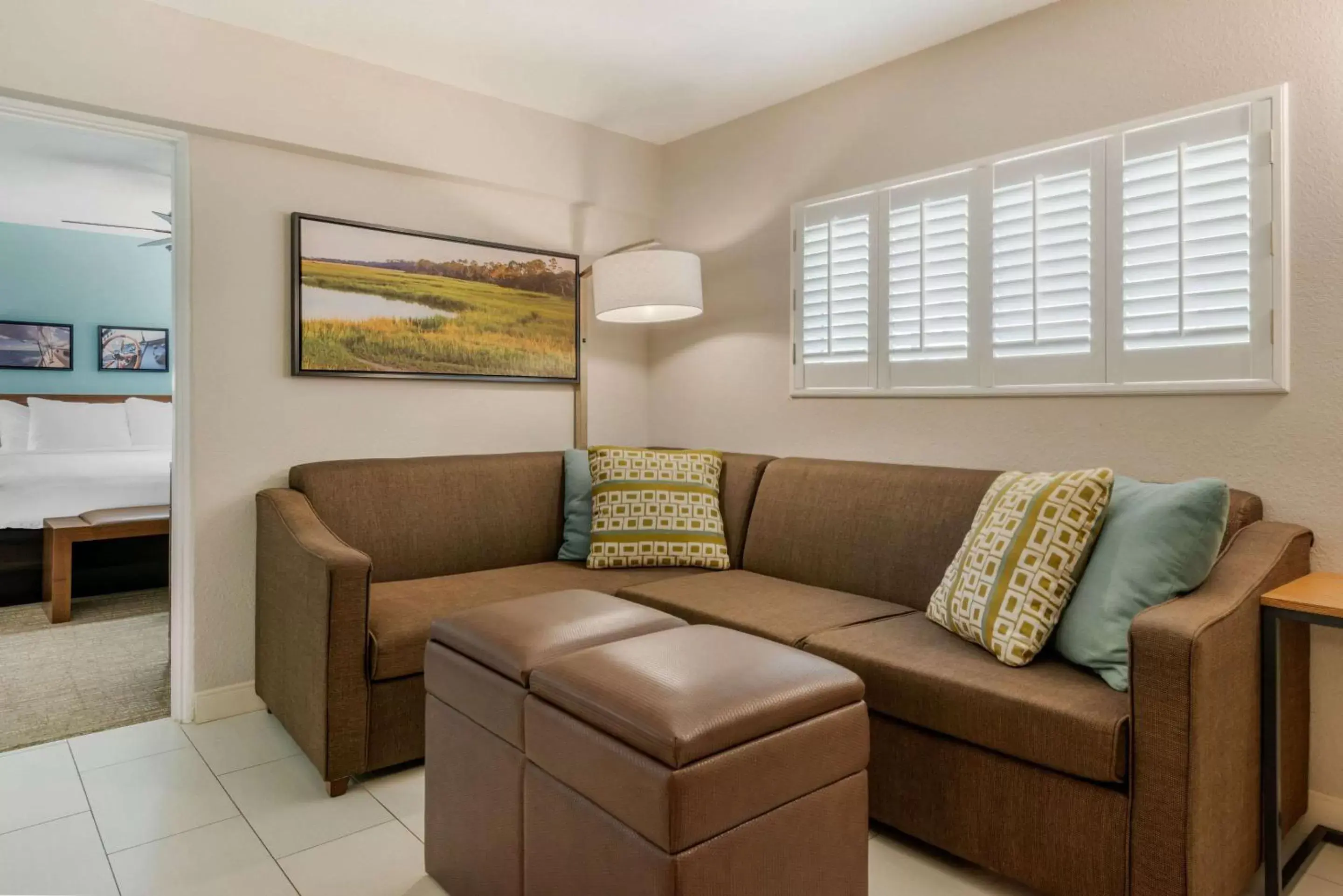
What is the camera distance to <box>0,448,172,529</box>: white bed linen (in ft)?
13.9

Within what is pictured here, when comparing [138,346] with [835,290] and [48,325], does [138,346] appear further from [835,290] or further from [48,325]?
[835,290]

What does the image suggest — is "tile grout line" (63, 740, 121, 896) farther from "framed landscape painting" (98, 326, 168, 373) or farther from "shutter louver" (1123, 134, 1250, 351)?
"framed landscape painting" (98, 326, 168, 373)

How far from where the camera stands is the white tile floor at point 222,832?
5.93 ft

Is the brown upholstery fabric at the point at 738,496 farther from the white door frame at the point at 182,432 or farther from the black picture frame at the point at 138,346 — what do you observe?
the black picture frame at the point at 138,346

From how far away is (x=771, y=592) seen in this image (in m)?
2.62

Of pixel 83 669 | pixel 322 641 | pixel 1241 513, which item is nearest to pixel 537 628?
pixel 322 641

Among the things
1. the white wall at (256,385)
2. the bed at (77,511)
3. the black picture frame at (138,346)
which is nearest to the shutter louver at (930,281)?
the white wall at (256,385)

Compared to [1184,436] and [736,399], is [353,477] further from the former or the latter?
[1184,436]

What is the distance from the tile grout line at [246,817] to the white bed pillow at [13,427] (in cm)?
417

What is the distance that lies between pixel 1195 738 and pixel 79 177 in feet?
17.8

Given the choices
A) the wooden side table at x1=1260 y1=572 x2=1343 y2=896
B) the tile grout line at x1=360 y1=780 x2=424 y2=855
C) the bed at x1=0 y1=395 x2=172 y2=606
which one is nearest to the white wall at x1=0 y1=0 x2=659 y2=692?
the tile grout line at x1=360 y1=780 x2=424 y2=855

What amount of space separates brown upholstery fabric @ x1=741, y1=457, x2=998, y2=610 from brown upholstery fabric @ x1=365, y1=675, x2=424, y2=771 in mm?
1275

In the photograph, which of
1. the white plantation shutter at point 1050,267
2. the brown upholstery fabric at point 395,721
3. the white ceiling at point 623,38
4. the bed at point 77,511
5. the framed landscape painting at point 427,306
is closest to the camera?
the brown upholstery fabric at point 395,721

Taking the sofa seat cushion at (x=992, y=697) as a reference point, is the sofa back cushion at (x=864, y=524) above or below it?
above
